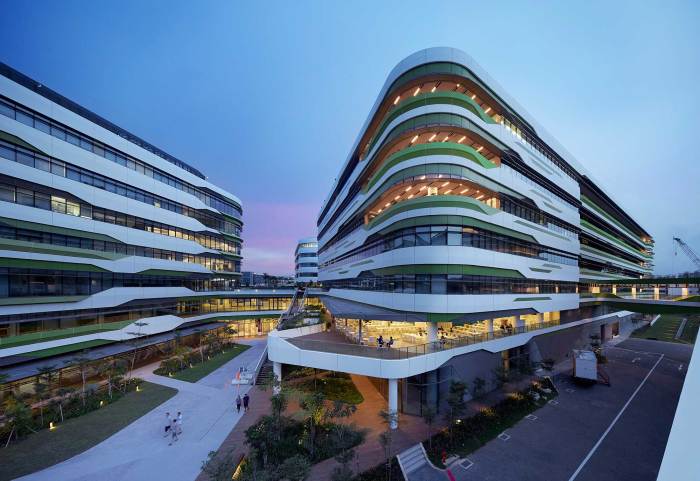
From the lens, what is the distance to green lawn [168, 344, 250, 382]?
30819mm

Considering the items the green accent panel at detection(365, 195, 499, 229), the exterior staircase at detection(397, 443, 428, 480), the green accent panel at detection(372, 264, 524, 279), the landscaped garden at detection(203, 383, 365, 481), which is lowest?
the exterior staircase at detection(397, 443, 428, 480)

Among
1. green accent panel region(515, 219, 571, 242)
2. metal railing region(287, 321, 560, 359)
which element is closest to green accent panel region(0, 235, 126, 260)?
metal railing region(287, 321, 560, 359)

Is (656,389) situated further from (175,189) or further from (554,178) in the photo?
(175,189)

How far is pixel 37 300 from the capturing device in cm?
2548

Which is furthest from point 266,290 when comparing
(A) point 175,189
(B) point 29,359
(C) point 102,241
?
(B) point 29,359

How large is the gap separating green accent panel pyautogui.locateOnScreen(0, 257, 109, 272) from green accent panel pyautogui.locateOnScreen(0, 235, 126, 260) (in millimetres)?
851

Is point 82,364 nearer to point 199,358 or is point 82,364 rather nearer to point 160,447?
point 160,447

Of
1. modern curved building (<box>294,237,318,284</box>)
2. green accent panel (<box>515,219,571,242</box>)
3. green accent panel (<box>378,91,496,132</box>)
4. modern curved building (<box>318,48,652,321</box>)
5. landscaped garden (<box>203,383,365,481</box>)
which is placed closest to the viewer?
landscaped garden (<box>203,383,365,481</box>)

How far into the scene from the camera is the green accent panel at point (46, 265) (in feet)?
79.2

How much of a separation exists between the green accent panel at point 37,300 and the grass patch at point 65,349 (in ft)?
13.1

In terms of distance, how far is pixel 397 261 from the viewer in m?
25.7

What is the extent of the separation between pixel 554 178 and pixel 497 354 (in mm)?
22636

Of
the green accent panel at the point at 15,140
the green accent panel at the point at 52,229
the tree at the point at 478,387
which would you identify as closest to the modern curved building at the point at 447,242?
the tree at the point at 478,387

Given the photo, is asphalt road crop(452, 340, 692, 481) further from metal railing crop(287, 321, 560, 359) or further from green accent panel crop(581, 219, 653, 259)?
green accent panel crop(581, 219, 653, 259)
